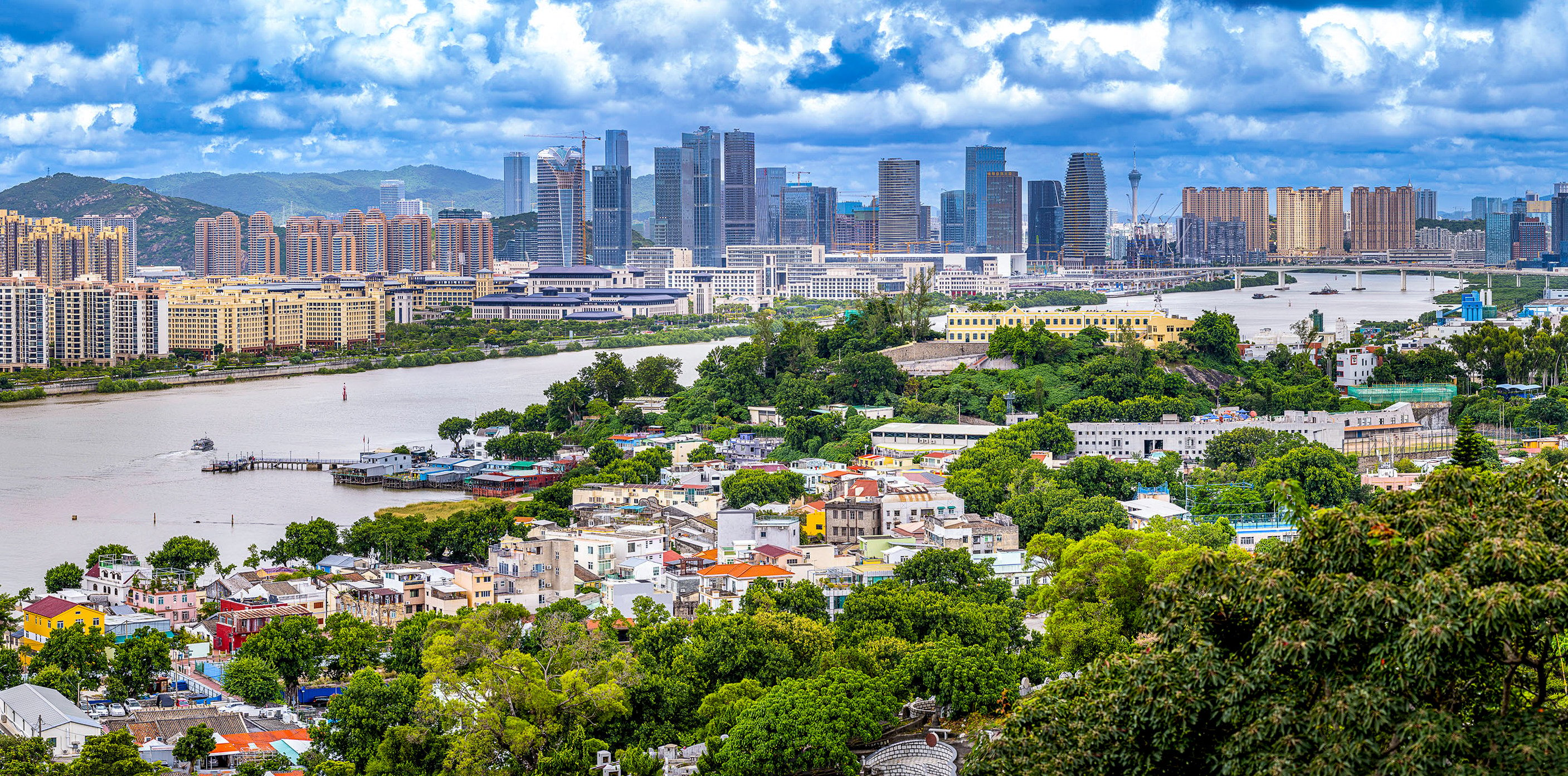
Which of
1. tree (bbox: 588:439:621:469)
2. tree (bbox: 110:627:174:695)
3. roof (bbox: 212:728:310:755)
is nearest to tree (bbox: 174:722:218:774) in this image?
roof (bbox: 212:728:310:755)

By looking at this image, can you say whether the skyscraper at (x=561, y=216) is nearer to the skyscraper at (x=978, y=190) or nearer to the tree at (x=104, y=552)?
the skyscraper at (x=978, y=190)

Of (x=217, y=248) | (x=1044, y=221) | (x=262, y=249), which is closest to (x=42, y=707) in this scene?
(x=217, y=248)

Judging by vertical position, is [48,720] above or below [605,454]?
below

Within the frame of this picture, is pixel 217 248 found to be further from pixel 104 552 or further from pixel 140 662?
pixel 140 662

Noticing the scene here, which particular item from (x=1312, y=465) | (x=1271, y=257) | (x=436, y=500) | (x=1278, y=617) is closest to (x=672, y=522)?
(x=436, y=500)

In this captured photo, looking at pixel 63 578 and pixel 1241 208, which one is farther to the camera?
pixel 1241 208

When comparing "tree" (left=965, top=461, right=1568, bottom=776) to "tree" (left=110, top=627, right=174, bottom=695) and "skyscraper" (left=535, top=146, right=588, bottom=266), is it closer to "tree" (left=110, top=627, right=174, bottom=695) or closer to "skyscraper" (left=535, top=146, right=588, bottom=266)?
"tree" (left=110, top=627, right=174, bottom=695)

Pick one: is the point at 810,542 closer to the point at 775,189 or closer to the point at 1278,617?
the point at 1278,617
